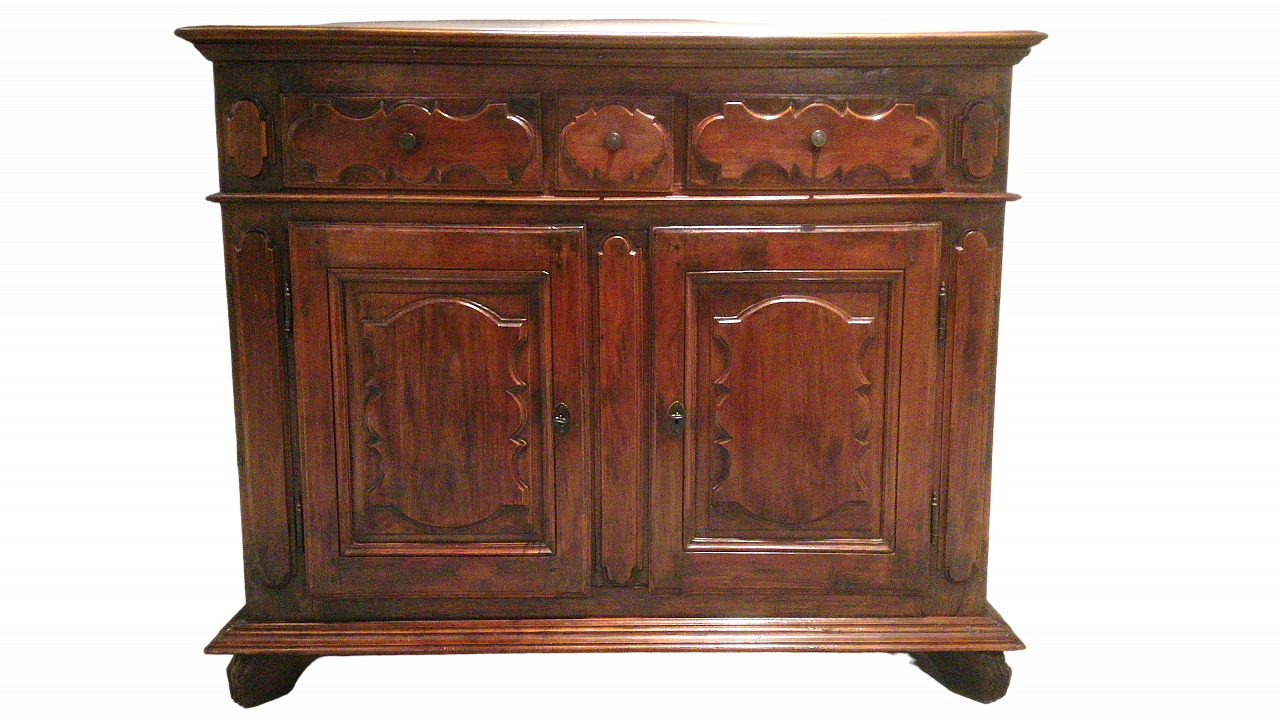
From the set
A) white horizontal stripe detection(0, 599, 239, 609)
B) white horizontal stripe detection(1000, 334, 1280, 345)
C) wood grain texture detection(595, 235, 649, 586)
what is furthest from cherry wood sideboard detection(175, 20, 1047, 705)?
white horizontal stripe detection(1000, 334, 1280, 345)

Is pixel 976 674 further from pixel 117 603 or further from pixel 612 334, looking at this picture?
pixel 117 603

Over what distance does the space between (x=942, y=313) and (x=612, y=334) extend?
677 millimetres

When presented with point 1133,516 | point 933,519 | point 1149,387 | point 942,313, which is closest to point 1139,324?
point 1149,387

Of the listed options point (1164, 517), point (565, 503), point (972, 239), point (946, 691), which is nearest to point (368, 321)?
point (565, 503)

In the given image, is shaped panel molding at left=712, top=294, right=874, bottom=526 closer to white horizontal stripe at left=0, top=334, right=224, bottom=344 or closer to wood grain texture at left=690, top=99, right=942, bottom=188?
wood grain texture at left=690, top=99, right=942, bottom=188

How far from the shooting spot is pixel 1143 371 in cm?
271

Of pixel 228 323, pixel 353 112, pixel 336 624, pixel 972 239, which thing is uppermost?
pixel 353 112

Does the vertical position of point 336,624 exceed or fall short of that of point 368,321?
it falls short

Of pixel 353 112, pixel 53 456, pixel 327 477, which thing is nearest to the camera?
pixel 353 112

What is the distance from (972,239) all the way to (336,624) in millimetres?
1564

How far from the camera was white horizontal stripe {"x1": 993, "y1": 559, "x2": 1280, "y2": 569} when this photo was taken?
276cm

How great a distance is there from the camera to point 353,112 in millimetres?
2336

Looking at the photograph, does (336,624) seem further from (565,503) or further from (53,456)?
(53,456)

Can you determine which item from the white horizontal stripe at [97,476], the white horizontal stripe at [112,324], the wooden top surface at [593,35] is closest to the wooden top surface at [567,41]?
the wooden top surface at [593,35]
